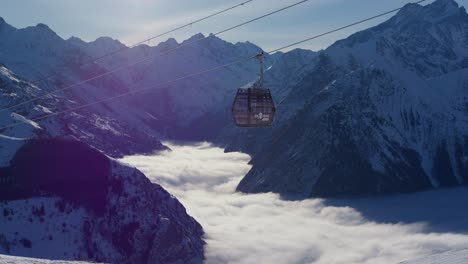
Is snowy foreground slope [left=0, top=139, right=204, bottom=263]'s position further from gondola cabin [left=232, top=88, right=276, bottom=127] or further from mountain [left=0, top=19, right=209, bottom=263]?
gondola cabin [left=232, top=88, right=276, bottom=127]

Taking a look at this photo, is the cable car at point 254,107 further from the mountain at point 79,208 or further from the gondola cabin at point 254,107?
the mountain at point 79,208

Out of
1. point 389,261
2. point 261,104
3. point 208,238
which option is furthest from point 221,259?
point 261,104

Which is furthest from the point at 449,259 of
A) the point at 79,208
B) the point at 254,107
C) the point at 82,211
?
the point at 79,208

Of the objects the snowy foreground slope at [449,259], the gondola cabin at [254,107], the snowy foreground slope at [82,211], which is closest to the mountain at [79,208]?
the snowy foreground slope at [82,211]

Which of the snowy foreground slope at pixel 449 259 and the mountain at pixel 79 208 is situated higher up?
the mountain at pixel 79 208

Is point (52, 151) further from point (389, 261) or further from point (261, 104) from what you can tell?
point (389, 261)

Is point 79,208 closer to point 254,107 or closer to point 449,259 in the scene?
point 254,107

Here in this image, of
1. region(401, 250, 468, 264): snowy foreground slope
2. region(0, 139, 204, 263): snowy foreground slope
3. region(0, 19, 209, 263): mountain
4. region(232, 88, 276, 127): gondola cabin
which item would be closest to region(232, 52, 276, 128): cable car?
region(232, 88, 276, 127): gondola cabin
